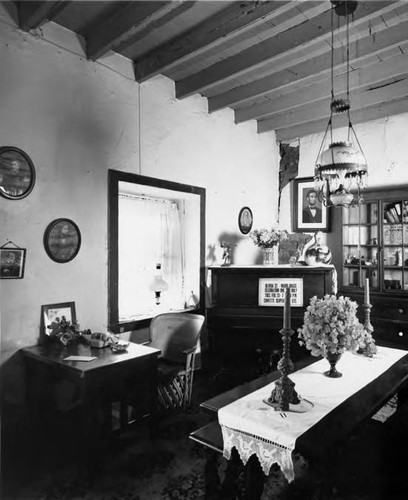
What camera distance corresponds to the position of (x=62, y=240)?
384cm

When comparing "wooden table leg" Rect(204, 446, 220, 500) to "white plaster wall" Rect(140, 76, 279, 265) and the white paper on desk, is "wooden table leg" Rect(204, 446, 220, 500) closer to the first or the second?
the white paper on desk

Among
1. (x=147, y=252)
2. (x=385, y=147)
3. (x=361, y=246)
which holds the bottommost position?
(x=147, y=252)

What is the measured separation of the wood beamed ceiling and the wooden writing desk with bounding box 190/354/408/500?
2.98 meters

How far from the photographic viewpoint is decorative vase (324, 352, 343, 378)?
2817 millimetres

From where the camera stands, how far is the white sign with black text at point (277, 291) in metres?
5.14

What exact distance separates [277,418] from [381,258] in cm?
423

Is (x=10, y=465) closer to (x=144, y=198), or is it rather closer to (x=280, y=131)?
(x=144, y=198)

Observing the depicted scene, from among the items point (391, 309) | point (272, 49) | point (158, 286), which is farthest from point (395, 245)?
point (158, 286)

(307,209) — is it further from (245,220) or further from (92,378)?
(92,378)

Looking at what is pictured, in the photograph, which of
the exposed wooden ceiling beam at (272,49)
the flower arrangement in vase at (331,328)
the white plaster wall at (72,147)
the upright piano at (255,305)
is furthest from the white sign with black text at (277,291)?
the exposed wooden ceiling beam at (272,49)

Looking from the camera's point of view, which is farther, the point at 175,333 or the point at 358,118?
the point at 358,118

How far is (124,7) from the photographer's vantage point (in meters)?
3.52

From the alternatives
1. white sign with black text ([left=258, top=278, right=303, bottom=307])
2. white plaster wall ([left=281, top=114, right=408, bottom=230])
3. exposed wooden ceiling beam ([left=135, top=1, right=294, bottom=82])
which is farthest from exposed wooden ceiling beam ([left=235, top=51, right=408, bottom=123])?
white sign with black text ([left=258, top=278, right=303, bottom=307])

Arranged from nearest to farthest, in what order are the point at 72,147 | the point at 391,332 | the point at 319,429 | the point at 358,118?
the point at 319,429 < the point at 72,147 < the point at 391,332 < the point at 358,118
